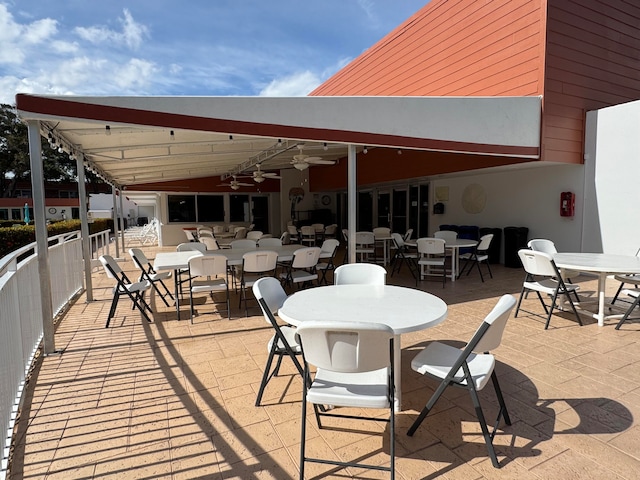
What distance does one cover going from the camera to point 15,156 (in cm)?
2705

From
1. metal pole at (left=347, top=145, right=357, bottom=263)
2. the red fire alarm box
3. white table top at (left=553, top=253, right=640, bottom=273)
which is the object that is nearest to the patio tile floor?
white table top at (left=553, top=253, right=640, bottom=273)

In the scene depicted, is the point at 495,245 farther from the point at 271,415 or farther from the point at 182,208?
the point at 182,208

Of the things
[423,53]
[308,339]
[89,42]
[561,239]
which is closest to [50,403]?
[308,339]

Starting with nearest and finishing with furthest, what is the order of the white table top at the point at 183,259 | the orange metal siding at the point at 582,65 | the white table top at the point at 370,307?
the white table top at the point at 370,307 → the white table top at the point at 183,259 → the orange metal siding at the point at 582,65

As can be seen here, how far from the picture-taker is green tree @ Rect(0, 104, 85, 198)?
26.8 m

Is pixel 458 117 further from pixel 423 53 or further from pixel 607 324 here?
pixel 423 53

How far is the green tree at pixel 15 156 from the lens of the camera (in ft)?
87.9

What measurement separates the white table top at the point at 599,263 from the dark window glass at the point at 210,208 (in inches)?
481

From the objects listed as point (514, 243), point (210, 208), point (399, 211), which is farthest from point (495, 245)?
point (210, 208)

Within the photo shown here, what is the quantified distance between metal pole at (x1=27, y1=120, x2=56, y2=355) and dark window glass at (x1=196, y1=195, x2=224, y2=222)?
11.0 m

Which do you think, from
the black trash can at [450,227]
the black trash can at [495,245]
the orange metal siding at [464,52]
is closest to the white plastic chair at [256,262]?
the orange metal siding at [464,52]

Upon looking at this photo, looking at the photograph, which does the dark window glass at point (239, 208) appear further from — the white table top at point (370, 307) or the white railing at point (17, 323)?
the white table top at point (370, 307)

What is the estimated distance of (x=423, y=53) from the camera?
8172mm

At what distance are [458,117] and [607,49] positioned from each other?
3994 mm
